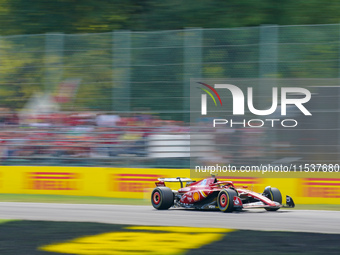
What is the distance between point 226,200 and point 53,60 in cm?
595

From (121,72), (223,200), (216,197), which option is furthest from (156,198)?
(121,72)

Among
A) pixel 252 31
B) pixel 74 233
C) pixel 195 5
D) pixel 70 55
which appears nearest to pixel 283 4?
pixel 195 5

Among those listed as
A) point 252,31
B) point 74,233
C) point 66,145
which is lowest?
point 74,233

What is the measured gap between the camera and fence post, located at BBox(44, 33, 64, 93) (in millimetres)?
14828

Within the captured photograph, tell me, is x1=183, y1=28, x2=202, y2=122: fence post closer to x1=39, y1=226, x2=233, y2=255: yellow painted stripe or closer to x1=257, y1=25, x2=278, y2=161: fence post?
x1=257, y1=25, x2=278, y2=161: fence post

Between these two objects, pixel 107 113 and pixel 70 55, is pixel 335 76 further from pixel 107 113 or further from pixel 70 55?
pixel 70 55

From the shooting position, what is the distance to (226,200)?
10945mm

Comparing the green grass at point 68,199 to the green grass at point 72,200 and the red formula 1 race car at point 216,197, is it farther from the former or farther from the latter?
the red formula 1 race car at point 216,197

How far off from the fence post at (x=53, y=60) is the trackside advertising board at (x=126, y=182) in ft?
6.18

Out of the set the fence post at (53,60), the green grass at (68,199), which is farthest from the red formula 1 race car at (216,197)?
the fence post at (53,60)

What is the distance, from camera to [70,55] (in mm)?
14930

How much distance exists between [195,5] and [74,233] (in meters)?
11.1

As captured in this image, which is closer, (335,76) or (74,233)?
(74,233)

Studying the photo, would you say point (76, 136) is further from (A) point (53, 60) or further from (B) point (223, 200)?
(B) point (223, 200)
